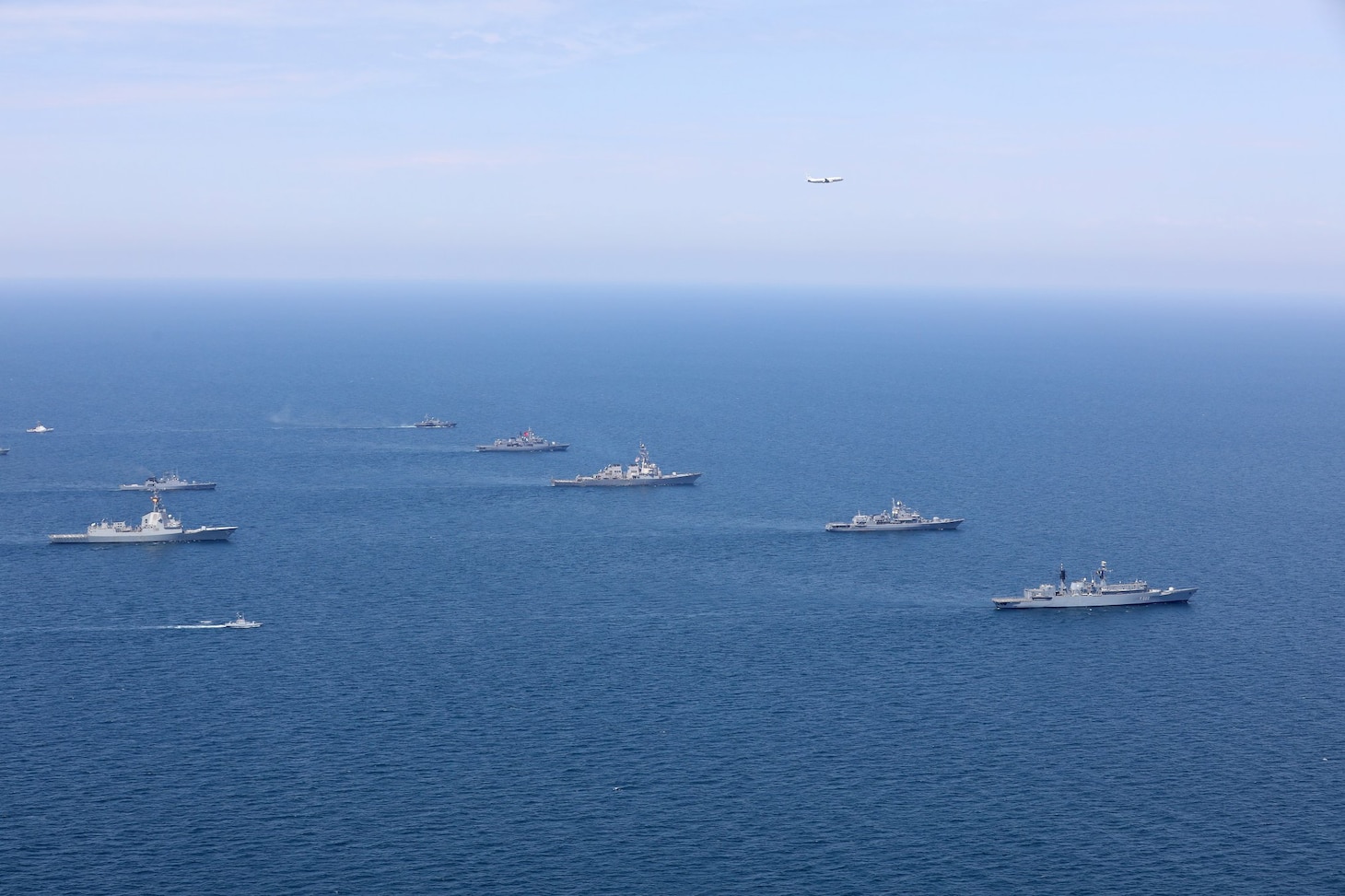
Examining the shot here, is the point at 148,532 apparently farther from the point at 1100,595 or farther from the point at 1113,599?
the point at 1113,599

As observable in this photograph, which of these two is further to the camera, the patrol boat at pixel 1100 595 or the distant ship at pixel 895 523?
the distant ship at pixel 895 523

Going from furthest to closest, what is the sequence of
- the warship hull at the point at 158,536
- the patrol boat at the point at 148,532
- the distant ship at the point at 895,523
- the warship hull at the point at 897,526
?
1. the distant ship at the point at 895,523
2. the warship hull at the point at 897,526
3. the warship hull at the point at 158,536
4. the patrol boat at the point at 148,532

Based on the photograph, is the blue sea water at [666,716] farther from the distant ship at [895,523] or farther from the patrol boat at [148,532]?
the distant ship at [895,523]

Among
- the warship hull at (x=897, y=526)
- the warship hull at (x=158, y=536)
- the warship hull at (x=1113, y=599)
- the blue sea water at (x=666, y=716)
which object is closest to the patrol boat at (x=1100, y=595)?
the warship hull at (x=1113, y=599)

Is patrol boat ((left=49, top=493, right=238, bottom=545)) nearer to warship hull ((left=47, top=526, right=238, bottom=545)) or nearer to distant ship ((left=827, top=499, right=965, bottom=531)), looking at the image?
warship hull ((left=47, top=526, right=238, bottom=545))

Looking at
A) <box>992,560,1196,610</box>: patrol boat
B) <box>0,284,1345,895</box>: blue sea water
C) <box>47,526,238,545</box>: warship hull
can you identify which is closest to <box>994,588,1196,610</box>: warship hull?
<box>992,560,1196,610</box>: patrol boat

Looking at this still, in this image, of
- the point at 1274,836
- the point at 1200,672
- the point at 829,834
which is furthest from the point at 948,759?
the point at 1200,672

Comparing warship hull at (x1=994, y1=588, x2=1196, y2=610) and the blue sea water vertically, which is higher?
warship hull at (x1=994, y1=588, x2=1196, y2=610)

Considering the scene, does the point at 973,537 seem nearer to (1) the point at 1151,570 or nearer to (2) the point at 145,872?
(1) the point at 1151,570
